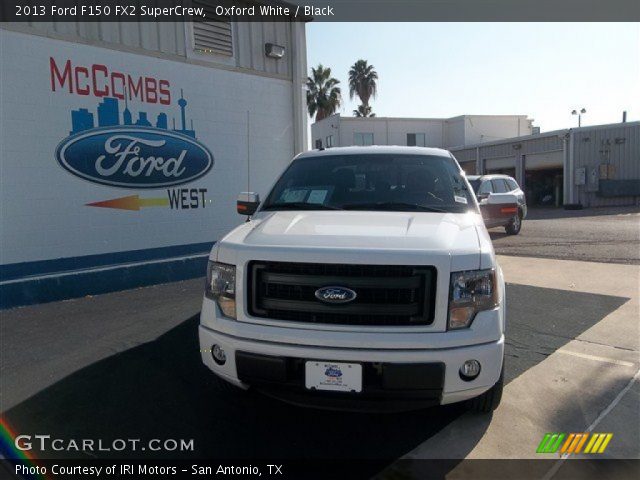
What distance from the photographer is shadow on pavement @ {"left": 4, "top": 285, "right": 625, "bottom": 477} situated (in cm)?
286

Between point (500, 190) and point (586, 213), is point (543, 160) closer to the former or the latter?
point (586, 213)

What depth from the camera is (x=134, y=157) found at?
7.05m

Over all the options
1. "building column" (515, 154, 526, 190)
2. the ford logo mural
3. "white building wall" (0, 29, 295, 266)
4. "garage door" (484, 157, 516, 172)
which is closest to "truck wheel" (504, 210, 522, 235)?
"white building wall" (0, 29, 295, 266)

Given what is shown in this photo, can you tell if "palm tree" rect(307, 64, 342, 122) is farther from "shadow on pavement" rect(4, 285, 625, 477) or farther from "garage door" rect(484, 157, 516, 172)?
"shadow on pavement" rect(4, 285, 625, 477)

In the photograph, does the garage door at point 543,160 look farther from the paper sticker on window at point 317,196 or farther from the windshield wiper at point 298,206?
the windshield wiper at point 298,206

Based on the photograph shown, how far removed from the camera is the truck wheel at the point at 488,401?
3.04 meters

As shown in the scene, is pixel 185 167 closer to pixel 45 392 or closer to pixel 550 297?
pixel 45 392

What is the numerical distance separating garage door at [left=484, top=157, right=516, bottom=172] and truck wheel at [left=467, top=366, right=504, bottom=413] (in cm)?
2990

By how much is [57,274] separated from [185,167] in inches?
102

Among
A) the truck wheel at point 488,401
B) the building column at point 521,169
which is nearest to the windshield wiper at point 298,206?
the truck wheel at point 488,401

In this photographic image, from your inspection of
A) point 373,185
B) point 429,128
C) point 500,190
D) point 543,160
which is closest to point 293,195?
point 373,185

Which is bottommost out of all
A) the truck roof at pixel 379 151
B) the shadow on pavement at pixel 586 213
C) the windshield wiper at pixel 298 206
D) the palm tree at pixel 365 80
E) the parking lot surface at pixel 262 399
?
the shadow on pavement at pixel 586 213

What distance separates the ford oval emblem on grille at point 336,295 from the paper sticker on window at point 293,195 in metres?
1.35

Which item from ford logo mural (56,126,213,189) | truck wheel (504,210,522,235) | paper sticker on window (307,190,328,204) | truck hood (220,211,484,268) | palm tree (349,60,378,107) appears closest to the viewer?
truck hood (220,211,484,268)
